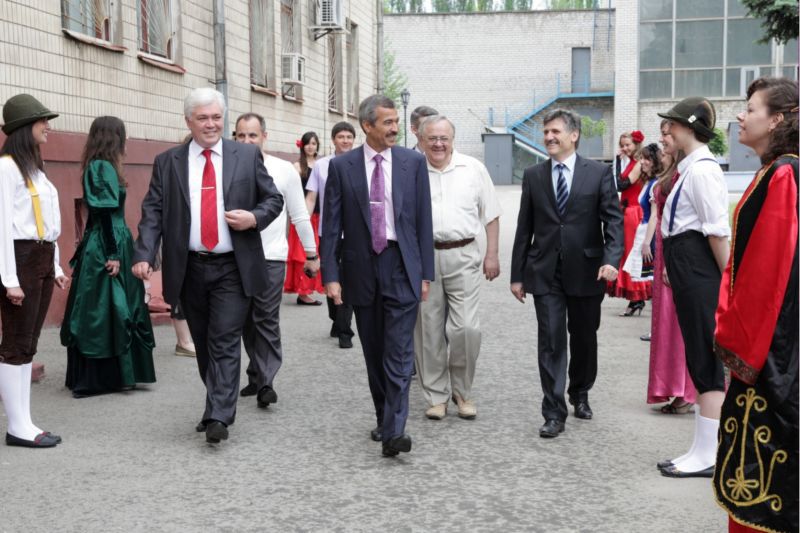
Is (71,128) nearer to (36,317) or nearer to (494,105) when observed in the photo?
(36,317)

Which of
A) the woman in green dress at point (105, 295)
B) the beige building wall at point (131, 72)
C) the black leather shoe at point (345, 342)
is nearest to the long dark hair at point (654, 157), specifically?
the black leather shoe at point (345, 342)

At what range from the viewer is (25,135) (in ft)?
20.2

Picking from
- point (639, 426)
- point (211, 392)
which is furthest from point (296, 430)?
point (639, 426)

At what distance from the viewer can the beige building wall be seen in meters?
10.2

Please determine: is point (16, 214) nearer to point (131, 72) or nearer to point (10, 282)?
point (10, 282)

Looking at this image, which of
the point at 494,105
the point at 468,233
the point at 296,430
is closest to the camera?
the point at 296,430

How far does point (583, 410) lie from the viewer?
679 centimetres

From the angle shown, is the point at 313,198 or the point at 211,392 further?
the point at 313,198

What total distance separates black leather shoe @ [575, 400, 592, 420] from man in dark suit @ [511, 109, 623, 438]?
0.40 metres

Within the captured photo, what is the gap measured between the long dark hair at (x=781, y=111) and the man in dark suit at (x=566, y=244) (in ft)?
8.81

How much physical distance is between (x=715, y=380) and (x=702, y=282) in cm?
51

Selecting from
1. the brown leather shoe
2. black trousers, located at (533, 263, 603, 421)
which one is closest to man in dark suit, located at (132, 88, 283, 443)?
the brown leather shoe

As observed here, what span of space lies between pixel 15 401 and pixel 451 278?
9.17 feet

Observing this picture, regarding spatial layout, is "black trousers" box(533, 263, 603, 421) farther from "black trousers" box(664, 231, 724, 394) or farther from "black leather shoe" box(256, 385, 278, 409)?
"black leather shoe" box(256, 385, 278, 409)
